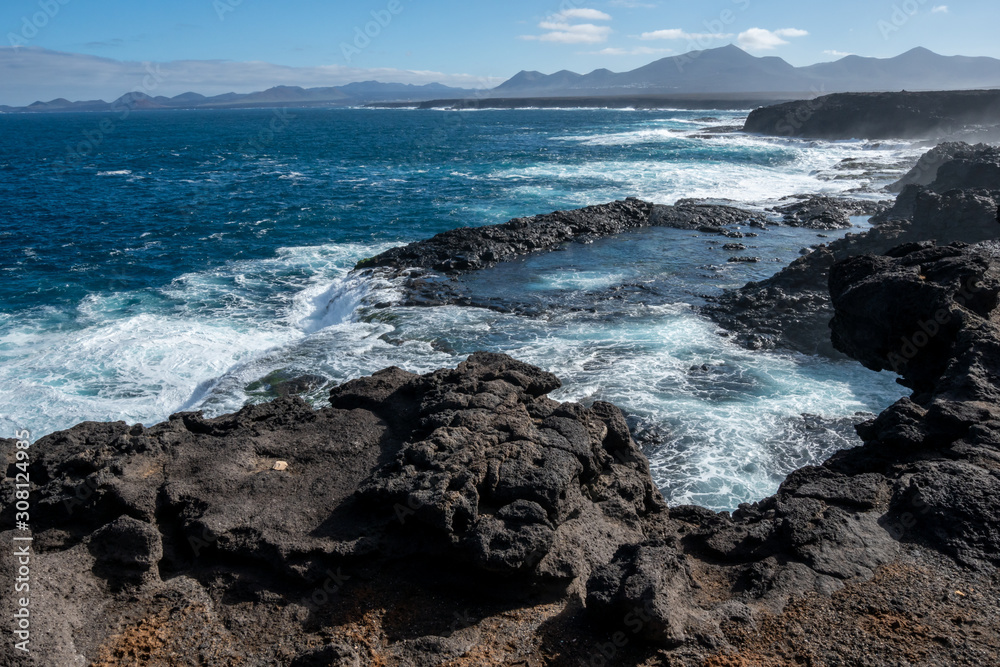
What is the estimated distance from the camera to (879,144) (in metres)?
59.5

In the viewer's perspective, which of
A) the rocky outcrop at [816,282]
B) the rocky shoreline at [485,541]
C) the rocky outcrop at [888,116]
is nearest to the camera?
the rocky shoreline at [485,541]

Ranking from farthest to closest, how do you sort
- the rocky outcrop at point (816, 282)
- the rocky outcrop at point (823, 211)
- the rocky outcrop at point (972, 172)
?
the rocky outcrop at point (823, 211)
the rocky outcrop at point (972, 172)
the rocky outcrop at point (816, 282)

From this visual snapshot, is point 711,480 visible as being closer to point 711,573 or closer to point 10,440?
point 711,573

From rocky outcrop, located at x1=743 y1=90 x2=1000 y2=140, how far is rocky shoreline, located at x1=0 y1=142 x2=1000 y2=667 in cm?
7059

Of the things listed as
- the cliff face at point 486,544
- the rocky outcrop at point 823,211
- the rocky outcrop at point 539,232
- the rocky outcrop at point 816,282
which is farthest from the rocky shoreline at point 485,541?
the rocky outcrop at point 823,211

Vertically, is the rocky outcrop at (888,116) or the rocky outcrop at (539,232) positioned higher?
the rocky outcrop at (888,116)

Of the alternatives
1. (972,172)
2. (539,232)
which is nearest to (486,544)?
(539,232)

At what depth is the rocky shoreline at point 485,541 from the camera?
571 cm

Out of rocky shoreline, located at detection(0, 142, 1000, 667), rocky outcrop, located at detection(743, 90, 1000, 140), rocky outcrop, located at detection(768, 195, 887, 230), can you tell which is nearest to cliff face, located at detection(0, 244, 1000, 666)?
rocky shoreline, located at detection(0, 142, 1000, 667)

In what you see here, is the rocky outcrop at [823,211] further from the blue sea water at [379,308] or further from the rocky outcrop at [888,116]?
the rocky outcrop at [888,116]

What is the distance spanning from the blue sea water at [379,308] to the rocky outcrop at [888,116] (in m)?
27.8

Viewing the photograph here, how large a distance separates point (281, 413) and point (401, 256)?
1579cm

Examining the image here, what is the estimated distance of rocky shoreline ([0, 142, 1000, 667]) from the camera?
5.71 m

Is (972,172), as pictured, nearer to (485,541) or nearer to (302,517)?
(485,541)
